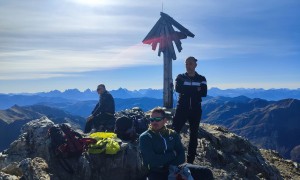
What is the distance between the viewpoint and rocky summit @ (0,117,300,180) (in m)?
11.8

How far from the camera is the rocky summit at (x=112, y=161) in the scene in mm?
11758

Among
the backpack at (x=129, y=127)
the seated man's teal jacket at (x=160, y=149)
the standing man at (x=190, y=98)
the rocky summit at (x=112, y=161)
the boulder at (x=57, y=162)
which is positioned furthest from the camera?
the backpack at (x=129, y=127)

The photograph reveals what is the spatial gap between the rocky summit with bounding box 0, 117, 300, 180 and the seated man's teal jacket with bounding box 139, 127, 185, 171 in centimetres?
373

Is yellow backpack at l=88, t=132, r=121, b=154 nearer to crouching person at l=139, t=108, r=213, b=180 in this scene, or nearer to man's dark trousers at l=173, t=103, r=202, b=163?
man's dark trousers at l=173, t=103, r=202, b=163

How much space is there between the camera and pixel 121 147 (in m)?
13.5

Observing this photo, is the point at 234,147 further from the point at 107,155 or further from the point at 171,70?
the point at 107,155

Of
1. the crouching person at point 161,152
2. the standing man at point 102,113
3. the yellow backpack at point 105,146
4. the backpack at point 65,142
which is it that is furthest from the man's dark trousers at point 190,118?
the standing man at point 102,113

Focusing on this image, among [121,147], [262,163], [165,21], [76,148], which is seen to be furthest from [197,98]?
[165,21]

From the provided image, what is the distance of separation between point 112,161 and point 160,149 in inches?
157

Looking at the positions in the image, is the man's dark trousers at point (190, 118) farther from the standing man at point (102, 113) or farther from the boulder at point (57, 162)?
the standing man at point (102, 113)

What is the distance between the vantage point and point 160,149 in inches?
380

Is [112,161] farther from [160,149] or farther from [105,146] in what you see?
[160,149]

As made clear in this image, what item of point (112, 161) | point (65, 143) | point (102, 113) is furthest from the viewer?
point (102, 113)

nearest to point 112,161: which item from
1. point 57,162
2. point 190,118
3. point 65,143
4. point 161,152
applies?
point 65,143
